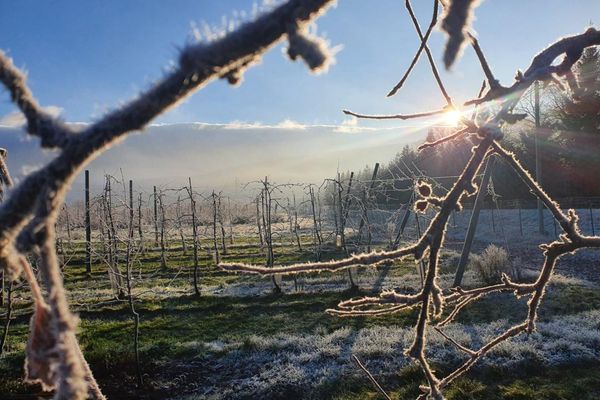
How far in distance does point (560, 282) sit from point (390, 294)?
1323cm

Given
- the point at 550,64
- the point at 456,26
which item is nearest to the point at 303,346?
the point at 550,64

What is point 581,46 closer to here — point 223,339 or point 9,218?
point 9,218

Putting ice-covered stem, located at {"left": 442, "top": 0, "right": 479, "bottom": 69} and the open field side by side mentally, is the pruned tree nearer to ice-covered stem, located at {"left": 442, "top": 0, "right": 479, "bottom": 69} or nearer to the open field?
ice-covered stem, located at {"left": 442, "top": 0, "right": 479, "bottom": 69}

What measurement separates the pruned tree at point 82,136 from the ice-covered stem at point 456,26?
12cm

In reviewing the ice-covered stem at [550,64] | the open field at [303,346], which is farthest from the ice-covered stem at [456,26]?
the open field at [303,346]

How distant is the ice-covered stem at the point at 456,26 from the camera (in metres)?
0.39

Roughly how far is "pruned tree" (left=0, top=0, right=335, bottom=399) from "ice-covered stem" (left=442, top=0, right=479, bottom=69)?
4.6 inches

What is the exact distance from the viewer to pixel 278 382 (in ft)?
22.1

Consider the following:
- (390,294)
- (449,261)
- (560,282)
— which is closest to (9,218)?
(390,294)

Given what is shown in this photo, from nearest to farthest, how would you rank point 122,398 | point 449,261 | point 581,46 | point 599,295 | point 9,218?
point 9,218, point 581,46, point 122,398, point 599,295, point 449,261

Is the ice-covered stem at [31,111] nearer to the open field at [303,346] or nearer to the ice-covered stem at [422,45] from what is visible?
the ice-covered stem at [422,45]

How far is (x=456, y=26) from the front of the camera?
0.39m

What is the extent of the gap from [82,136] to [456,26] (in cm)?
32

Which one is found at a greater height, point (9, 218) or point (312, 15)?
point (312, 15)
